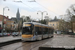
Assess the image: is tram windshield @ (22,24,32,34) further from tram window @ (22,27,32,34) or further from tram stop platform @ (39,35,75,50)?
tram stop platform @ (39,35,75,50)

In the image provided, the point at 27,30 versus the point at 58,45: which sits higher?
the point at 27,30

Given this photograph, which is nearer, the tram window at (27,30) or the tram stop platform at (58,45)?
the tram stop platform at (58,45)

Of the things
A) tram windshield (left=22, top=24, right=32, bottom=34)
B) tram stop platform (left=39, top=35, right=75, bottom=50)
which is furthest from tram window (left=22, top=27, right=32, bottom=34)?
tram stop platform (left=39, top=35, right=75, bottom=50)

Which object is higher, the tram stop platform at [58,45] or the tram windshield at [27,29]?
the tram windshield at [27,29]

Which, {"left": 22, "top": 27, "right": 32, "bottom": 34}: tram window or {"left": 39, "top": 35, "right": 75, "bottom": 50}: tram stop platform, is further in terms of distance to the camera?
{"left": 22, "top": 27, "right": 32, "bottom": 34}: tram window

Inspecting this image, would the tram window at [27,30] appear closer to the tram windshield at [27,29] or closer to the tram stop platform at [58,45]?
the tram windshield at [27,29]

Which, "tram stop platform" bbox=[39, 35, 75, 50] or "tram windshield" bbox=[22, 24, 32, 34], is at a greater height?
"tram windshield" bbox=[22, 24, 32, 34]

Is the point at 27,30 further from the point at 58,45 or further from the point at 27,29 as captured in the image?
the point at 58,45

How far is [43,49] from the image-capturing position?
33.5ft

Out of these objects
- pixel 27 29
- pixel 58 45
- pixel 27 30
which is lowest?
pixel 58 45

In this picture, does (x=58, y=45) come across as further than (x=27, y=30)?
No

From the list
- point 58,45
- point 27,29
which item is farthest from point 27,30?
point 58,45

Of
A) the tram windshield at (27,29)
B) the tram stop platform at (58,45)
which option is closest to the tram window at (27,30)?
the tram windshield at (27,29)

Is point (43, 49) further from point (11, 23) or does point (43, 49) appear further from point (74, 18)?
point (11, 23)
